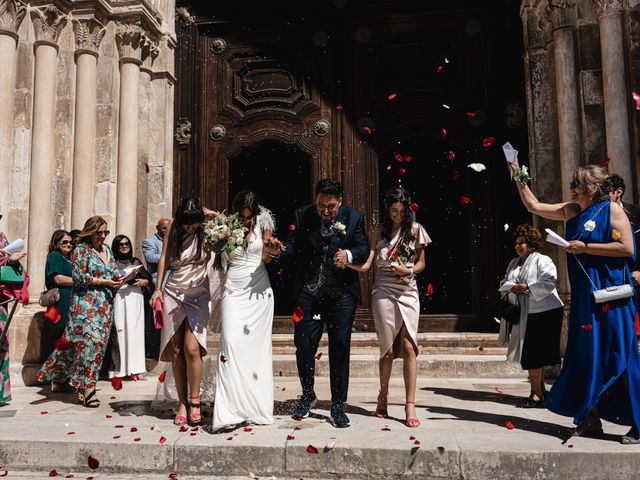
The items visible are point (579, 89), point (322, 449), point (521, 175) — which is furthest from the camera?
point (579, 89)

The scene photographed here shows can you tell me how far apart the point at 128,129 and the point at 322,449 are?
6.02 meters

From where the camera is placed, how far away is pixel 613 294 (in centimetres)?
420

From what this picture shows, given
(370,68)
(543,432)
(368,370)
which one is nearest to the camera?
(543,432)

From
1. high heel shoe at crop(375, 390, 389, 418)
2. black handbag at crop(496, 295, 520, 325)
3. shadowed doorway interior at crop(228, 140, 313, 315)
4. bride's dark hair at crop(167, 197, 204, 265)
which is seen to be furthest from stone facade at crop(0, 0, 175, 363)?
black handbag at crop(496, 295, 520, 325)

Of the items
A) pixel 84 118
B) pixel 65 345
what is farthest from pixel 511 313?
pixel 84 118

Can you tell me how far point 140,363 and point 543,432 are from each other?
4.68m

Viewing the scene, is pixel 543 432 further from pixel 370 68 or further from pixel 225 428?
pixel 370 68

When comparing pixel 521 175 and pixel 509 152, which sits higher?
pixel 509 152

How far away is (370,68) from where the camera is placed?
356 inches

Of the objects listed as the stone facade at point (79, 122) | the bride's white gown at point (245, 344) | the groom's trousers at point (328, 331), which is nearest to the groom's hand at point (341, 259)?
the groom's trousers at point (328, 331)

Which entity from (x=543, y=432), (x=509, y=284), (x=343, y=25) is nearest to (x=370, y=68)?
(x=343, y=25)

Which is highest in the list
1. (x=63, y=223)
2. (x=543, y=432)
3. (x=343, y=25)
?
(x=343, y=25)

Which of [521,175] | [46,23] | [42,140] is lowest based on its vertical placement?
[521,175]

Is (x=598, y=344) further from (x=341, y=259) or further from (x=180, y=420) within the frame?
(x=180, y=420)
